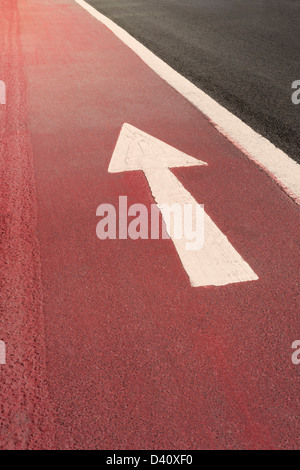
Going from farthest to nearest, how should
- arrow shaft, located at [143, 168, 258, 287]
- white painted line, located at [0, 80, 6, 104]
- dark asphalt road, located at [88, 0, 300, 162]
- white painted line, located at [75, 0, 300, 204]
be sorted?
white painted line, located at [0, 80, 6, 104]
dark asphalt road, located at [88, 0, 300, 162]
white painted line, located at [75, 0, 300, 204]
arrow shaft, located at [143, 168, 258, 287]

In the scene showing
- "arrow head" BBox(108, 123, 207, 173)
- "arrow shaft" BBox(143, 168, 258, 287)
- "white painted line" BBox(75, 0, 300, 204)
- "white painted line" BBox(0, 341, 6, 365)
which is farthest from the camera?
"arrow head" BBox(108, 123, 207, 173)

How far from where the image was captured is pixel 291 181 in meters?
3.91

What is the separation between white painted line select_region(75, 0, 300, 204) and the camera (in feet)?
13.1

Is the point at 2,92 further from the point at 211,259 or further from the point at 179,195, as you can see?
the point at 211,259

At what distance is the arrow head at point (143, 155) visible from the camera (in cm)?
437

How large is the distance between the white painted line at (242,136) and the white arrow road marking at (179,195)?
59 cm

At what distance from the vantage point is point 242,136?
490cm

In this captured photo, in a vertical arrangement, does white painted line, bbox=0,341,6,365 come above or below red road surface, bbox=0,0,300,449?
below

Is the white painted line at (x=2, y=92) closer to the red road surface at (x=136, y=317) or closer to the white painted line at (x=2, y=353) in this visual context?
the red road surface at (x=136, y=317)

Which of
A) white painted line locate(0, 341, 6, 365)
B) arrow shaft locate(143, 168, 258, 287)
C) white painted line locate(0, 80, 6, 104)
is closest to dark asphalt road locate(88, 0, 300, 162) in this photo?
arrow shaft locate(143, 168, 258, 287)

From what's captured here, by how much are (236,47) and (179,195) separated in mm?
6015

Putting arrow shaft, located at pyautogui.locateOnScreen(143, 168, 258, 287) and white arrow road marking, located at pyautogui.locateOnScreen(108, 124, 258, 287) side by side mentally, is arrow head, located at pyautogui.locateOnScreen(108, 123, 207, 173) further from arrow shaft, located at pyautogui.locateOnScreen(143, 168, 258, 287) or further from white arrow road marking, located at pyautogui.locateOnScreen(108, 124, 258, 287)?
arrow shaft, located at pyautogui.locateOnScreen(143, 168, 258, 287)

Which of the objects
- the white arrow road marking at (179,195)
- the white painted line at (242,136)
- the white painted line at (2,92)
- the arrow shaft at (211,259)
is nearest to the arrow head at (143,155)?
the white arrow road marking at (179,195)
